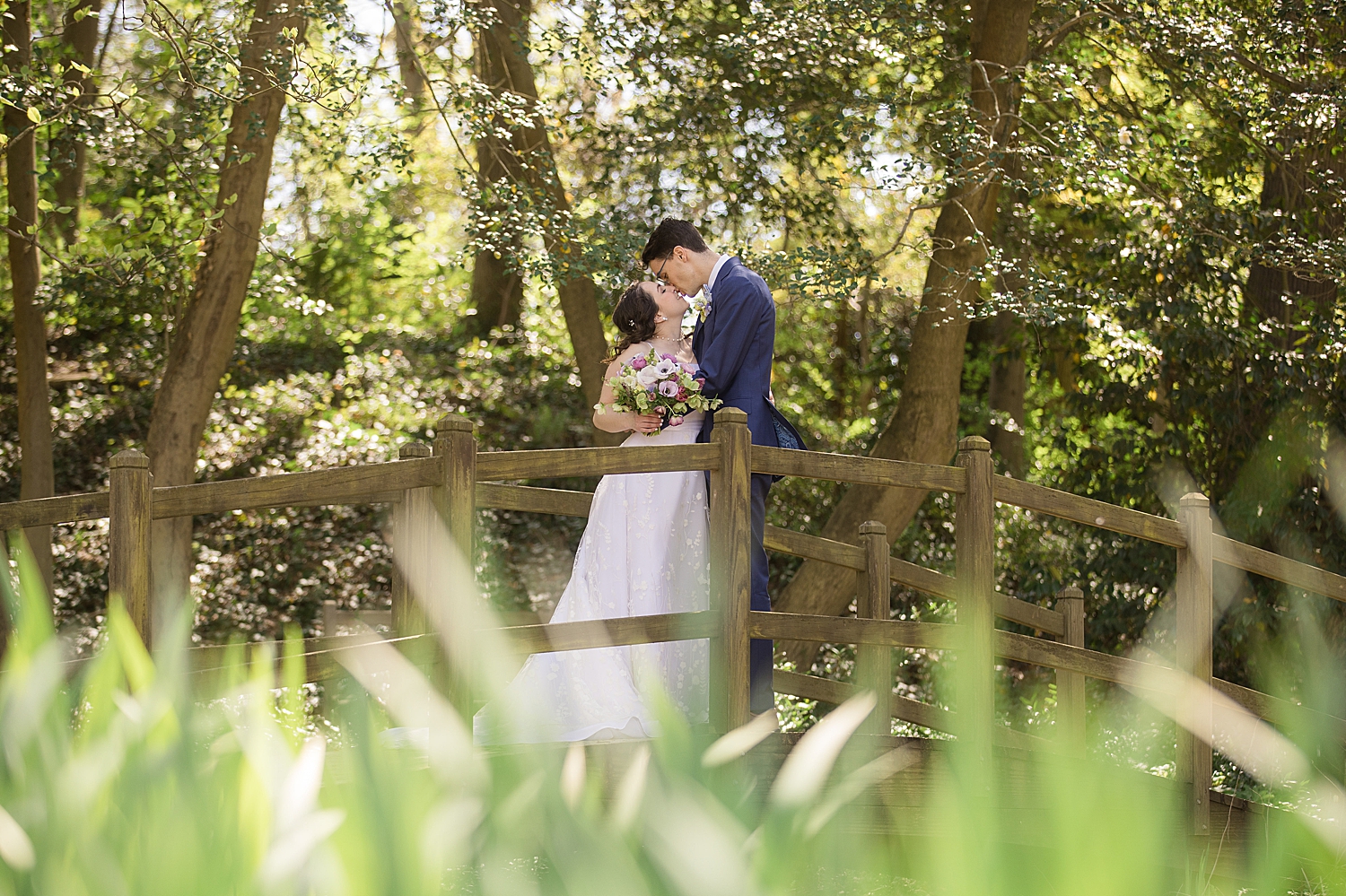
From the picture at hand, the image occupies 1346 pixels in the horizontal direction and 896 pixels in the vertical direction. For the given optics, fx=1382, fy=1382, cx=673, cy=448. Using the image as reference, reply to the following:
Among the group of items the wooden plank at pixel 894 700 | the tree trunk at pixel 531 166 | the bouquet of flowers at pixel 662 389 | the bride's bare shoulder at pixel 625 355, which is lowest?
the wooden plank at pixel 894 700

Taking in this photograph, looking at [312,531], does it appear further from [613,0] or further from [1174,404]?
[1174,404]

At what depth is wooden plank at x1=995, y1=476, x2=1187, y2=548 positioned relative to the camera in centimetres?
545

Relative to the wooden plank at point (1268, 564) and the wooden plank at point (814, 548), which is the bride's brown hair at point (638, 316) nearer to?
the wooden plank at point (814, 548)

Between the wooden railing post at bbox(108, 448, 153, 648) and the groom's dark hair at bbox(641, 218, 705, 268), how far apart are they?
2402 millimetres

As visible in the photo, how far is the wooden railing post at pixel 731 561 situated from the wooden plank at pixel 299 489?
1.03 metres

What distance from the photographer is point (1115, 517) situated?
18.1 ft

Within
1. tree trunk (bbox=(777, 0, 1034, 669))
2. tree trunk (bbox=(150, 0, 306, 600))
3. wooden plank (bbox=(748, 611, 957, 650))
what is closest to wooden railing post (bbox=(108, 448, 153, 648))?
wooden plank (bbox=(748, 611, 957, 650))

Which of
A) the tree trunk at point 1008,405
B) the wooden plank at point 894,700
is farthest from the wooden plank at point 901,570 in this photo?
the tree trunk at point 1008,405

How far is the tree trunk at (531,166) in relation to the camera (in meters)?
9.09

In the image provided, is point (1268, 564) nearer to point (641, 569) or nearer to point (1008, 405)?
point (641, 569)

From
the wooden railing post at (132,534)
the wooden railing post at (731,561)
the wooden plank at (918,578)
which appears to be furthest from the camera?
the wooden plank at (918,578)

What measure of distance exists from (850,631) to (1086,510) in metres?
1.17

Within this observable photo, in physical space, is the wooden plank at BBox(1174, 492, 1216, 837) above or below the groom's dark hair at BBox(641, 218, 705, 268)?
below

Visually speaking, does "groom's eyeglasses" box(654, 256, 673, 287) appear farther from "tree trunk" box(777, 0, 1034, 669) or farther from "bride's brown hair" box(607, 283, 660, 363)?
"tree trunk" box(777, 0, 1034, 669)
